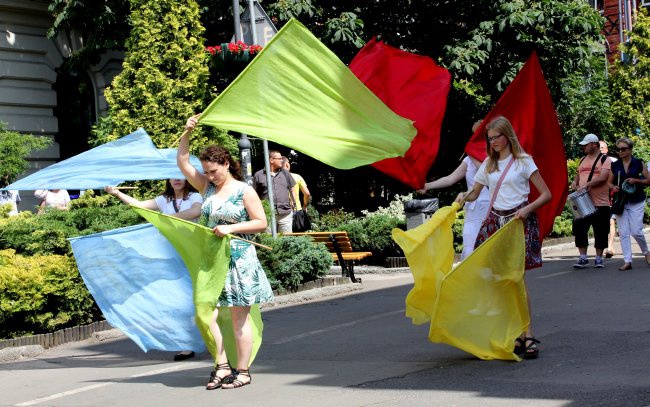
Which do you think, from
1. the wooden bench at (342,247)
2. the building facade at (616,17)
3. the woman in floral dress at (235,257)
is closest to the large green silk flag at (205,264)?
the woman in floral dress at (235,257)

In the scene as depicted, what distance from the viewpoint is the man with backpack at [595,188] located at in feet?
51.6

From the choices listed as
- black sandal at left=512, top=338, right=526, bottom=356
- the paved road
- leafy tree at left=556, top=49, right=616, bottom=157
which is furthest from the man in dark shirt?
leafy tree at left=556, top=49, right=616, bottom=157

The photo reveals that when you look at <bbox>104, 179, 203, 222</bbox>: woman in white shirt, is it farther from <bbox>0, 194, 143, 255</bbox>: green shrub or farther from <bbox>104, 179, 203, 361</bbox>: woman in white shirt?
<bbox>0, 194, 143, 255</bbox>: green shrub

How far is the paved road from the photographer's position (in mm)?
7266

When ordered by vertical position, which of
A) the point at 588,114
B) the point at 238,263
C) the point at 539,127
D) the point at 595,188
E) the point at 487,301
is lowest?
the point at 487,301

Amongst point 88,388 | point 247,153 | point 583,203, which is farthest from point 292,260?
point 88,388

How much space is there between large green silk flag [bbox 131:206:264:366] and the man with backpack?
8549mm

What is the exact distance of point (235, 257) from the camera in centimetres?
815

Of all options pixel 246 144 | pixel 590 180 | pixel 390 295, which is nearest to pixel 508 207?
pixel 390 295

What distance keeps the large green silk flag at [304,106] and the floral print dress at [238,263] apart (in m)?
0.57

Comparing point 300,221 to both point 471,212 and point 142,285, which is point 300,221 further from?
point 142,285

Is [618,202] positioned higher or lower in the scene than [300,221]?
lower

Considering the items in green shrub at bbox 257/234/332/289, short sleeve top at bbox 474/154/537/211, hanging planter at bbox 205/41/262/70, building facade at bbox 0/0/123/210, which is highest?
building facade at bbox 0/0/123/210

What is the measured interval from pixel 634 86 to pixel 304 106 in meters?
31.3
